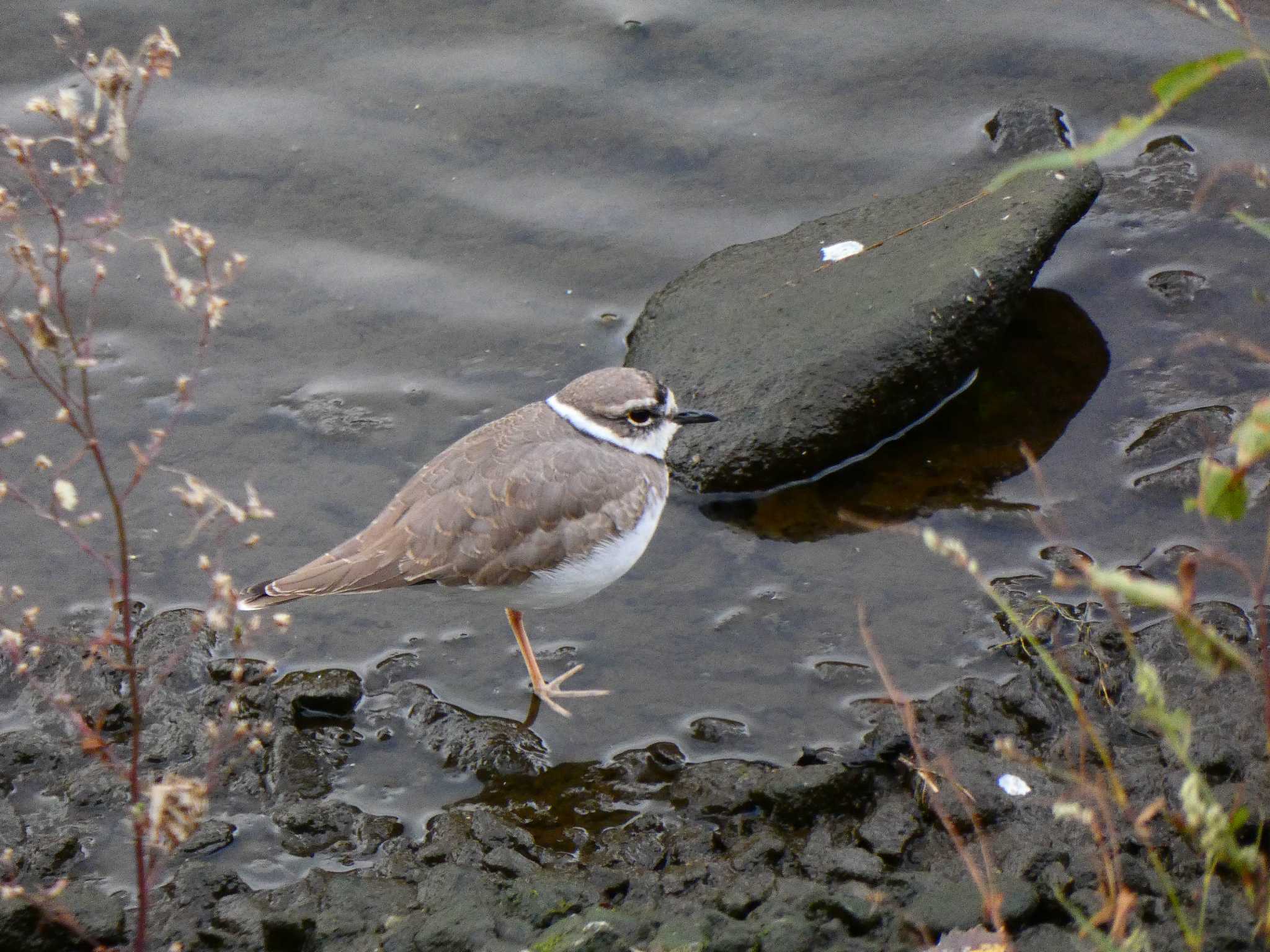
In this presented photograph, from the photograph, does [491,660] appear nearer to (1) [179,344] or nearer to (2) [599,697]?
(2) [599,697]

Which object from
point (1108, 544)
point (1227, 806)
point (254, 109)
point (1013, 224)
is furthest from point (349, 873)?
point (254, 109)

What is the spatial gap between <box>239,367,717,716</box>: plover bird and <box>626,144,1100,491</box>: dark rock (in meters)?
0.88

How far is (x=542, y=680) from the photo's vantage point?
634 centimetres

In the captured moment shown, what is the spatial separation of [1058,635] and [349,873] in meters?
3.35

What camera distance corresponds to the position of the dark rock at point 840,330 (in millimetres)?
7141

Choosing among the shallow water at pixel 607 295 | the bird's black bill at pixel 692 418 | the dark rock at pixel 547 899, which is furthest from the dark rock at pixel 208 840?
the bird's black bill at pixel 692 418

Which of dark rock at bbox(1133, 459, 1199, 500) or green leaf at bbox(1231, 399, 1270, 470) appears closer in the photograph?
green leaf at bbox(1231, 399, 1270, 470)

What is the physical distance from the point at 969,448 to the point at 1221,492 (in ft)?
14.8

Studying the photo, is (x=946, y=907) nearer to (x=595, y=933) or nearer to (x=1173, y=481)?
(x=595, y=933)

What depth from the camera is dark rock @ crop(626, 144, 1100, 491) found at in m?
7.14

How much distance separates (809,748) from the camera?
586 cm

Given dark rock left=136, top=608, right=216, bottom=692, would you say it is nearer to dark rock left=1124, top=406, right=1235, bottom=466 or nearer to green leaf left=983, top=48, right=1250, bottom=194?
green leaf left=983, top=48, right=1250, bottom=194

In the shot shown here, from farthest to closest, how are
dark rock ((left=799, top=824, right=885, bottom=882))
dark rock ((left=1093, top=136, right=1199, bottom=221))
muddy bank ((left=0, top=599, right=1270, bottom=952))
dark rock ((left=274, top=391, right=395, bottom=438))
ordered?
dark rock ((left=1093, top=136, right=1199, bottom=221))
dark rock ((left=274, top=391, right=395, bottom=438))
dark rock ((left=799, top=824, right=885, bottom=882))
muddy bank ((left=0, top=599, right=1270, bottom=952))

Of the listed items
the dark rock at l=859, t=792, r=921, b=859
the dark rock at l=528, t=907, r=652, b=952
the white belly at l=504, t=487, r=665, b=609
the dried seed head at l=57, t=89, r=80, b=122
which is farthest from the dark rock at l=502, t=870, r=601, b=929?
the dried seed head at l=57, t=89, r=80, b=122
